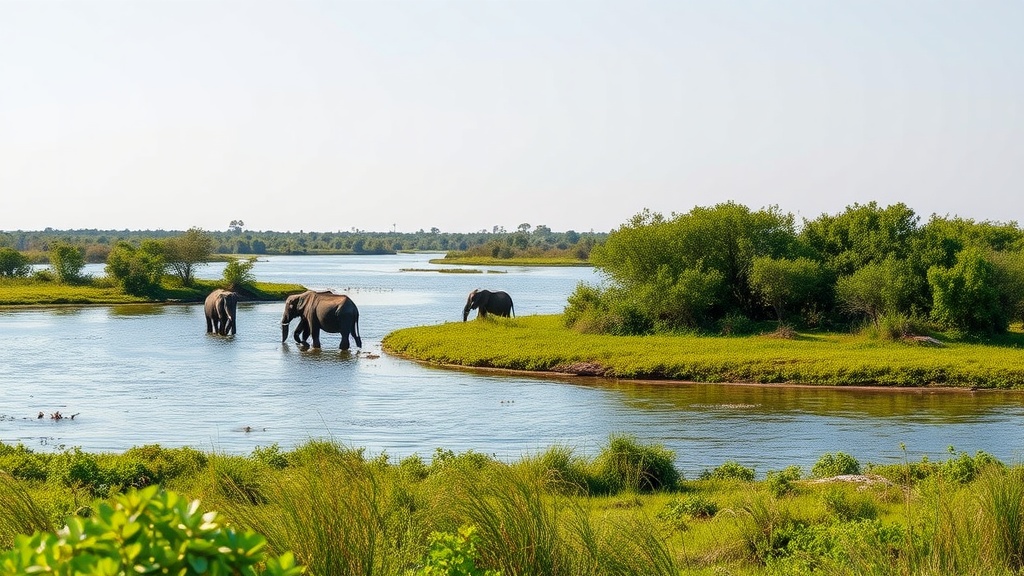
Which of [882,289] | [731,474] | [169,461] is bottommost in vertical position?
[731,474]

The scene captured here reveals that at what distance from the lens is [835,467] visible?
65.0 ft

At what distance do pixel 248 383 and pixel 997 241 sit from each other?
41.6 meters

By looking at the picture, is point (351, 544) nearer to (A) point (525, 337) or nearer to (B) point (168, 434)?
(B) point (168, 434)

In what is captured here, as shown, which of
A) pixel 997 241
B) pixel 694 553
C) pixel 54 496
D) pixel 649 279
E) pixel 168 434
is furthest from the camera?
pixel 997 241

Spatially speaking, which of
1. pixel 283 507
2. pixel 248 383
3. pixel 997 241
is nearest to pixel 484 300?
pixel 248 383

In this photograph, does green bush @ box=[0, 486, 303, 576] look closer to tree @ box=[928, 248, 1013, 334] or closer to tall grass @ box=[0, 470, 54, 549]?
tall grass @ box=[0, 470, 54, 549]

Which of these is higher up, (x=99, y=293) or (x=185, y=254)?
(x=185, y=254)

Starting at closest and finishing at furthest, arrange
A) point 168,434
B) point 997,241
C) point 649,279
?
point 168,434, point 649,279, point 997,241

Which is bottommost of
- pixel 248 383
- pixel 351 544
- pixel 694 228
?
pixel 248 383

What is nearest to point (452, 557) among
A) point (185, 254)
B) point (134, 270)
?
point (134, 270)

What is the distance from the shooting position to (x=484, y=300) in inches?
2306

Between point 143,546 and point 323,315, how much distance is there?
47.8m

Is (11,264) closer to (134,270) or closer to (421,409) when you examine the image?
(134,270)

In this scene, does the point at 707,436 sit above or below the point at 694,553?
below
